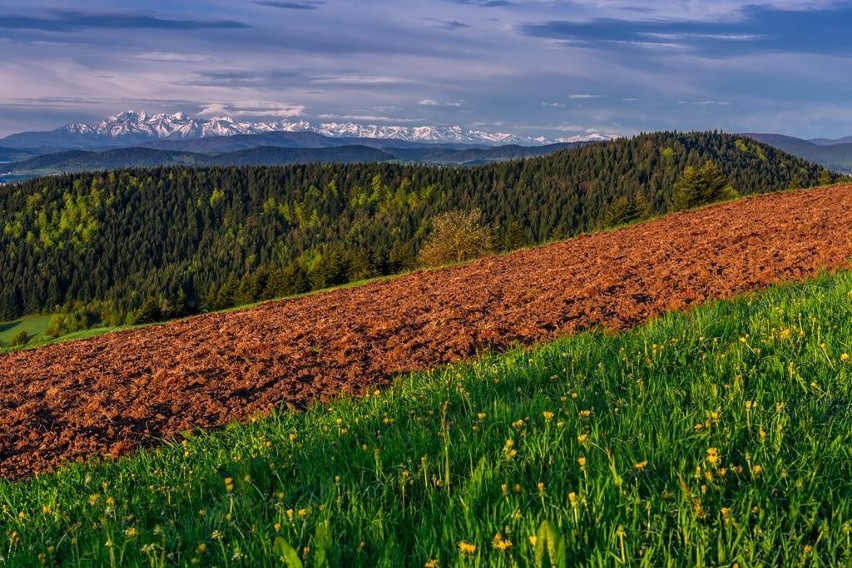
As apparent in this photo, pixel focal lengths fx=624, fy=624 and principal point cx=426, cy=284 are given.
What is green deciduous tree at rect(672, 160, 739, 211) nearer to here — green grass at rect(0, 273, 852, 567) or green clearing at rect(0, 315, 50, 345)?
green grass at rect(0, 273, 852, 567)

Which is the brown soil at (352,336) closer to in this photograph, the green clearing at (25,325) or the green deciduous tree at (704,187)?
the green deciduous tree at (704,187)

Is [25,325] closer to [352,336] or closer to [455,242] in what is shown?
[455,242]

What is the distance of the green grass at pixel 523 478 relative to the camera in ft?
9.78

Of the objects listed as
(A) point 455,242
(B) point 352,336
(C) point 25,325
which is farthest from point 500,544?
(C) point 25,325

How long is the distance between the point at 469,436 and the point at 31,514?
3.56 m

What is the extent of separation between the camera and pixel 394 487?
12.7 feet

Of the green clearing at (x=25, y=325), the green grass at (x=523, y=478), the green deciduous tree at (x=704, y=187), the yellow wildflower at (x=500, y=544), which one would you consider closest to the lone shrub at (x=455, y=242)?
the green deciduous tree at (x=704, y=187)

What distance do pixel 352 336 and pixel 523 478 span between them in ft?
27.4

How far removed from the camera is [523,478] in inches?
144

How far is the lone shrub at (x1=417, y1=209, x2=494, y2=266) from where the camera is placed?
7275 centimetres

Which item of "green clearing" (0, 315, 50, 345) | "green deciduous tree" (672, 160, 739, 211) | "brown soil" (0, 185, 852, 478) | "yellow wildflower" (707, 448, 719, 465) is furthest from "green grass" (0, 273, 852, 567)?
"green clearing" (0, 315, 50, 345)

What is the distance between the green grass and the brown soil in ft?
6.54

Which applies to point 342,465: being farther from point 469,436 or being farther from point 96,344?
point 96,344

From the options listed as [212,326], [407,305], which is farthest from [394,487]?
[212,326]
